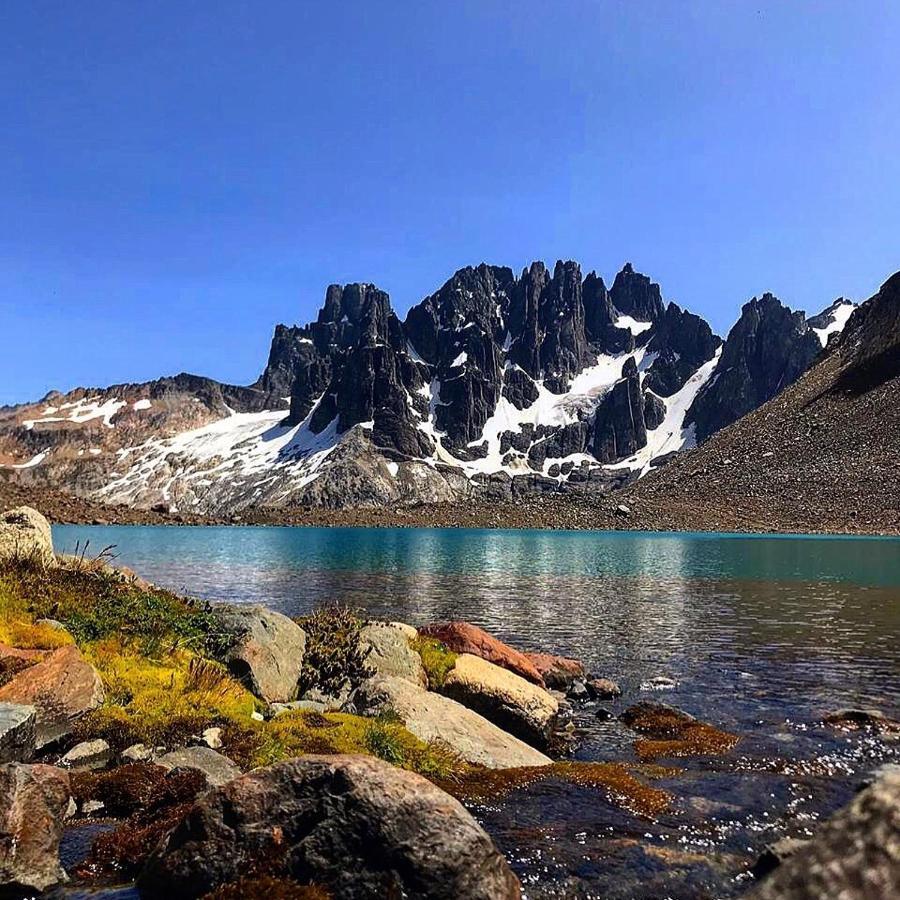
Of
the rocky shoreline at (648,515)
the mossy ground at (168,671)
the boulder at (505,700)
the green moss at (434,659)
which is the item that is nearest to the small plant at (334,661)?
the mossy ground at (168,671)

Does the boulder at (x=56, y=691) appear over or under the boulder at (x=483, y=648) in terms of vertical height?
over

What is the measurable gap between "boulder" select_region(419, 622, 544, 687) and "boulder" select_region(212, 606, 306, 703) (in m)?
5.46

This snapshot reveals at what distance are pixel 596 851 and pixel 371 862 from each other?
4683mm

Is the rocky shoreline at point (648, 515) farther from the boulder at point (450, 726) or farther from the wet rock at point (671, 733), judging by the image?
the boulder at point (450, 726)

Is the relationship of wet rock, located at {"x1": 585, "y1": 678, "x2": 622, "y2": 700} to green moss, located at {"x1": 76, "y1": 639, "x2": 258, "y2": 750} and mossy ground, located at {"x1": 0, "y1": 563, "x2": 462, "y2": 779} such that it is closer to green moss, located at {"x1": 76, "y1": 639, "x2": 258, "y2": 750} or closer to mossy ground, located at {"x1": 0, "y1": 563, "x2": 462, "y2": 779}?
mossy ground, located at {"x1": 0, "y1": 563, "x2": 462, "y2": 779}

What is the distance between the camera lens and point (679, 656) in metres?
28.9

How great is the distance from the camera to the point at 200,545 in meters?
107

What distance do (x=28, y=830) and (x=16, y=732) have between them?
9.78ft

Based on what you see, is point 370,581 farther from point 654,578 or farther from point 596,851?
point 596,851

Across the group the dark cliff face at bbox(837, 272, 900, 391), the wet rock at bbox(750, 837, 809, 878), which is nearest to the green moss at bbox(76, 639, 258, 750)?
the wet rock at bbox(750, 837, 809, 878)

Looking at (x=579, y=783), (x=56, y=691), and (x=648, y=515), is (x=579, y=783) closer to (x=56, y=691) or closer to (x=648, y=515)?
(x=56, y=691)

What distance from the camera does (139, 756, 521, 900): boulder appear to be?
7633mm

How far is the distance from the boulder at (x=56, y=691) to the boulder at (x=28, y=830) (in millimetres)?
3677

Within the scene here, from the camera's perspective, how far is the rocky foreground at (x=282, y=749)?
7684mm
